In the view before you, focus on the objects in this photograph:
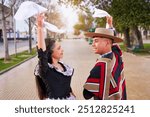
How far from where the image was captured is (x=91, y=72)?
11.0 ft

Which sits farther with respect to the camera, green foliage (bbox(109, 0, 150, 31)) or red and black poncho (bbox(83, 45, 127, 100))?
green foliage (bbox(109, 0, 150, 31))

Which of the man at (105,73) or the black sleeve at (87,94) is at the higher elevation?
the man at (105,73)

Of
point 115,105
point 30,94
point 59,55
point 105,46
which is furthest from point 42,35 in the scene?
point 30,94

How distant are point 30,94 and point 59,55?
5.99m

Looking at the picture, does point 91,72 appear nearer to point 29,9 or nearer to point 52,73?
point 52,73

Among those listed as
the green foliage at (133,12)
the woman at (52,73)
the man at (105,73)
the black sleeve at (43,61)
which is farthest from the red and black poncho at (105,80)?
the green foliage at (133,12)

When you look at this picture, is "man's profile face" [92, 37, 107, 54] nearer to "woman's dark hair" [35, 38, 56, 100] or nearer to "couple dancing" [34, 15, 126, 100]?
"couple dancing" [34, 15, 126, 100]

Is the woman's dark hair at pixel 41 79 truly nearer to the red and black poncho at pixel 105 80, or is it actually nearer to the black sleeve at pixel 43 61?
the black sleeve at pixel 43 61

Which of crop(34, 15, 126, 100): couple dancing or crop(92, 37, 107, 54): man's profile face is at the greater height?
crop(92, 37, 107, 54): man's profile face

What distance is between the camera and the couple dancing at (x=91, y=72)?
10.9 ft

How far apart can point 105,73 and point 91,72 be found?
0.13 metres

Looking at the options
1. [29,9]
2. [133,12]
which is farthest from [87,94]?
[133,12]

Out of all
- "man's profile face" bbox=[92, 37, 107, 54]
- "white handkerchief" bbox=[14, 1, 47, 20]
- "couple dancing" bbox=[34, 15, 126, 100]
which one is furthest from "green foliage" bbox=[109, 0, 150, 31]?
"white handkerchief" bbox=[14, 1, 47, 20]

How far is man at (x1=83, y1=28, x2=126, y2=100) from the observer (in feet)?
10.9
